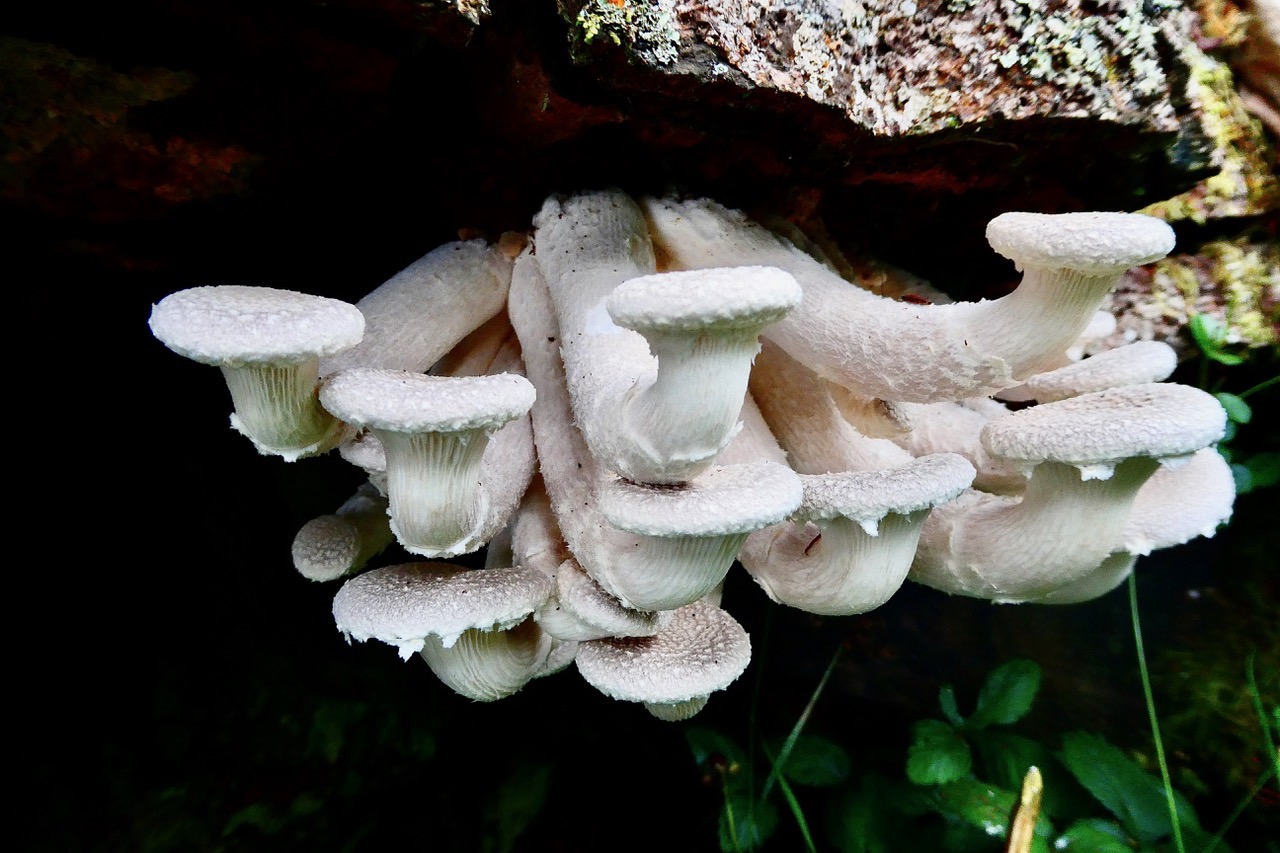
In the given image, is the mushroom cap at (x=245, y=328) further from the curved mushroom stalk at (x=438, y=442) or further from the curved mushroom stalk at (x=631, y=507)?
the curved mushroom stalk at (x=631, y=507)

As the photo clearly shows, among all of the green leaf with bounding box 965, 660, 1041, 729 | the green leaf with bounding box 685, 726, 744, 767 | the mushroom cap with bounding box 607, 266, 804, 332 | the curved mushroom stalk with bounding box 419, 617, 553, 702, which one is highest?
the mushroom cap with bounding box 607, 266, 804, 332

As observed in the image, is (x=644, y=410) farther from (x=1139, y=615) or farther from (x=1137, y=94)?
(x=1139, y=615)


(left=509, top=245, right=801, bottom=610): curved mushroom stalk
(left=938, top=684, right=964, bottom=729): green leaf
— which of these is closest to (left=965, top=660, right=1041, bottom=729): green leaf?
(left=938, top=684, right=964, bottom=729): green leaf

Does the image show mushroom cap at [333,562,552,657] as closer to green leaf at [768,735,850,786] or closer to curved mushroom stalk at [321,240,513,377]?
curved mushroom stalk at [321,240,513,377]

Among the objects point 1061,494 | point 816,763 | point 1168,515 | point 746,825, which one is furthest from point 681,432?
point 746,825

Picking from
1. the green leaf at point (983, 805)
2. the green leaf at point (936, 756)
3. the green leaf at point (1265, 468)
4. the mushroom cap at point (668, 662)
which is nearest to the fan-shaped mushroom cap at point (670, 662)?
the mushroom cap at point (668, 662)

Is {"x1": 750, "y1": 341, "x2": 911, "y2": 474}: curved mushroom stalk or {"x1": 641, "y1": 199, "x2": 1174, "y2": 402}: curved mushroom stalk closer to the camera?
{"x1": 641, "y1": 199, "x2": 1174, "y2": 402}: curved mushroom stalk

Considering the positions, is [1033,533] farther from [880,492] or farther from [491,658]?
[491,658]
